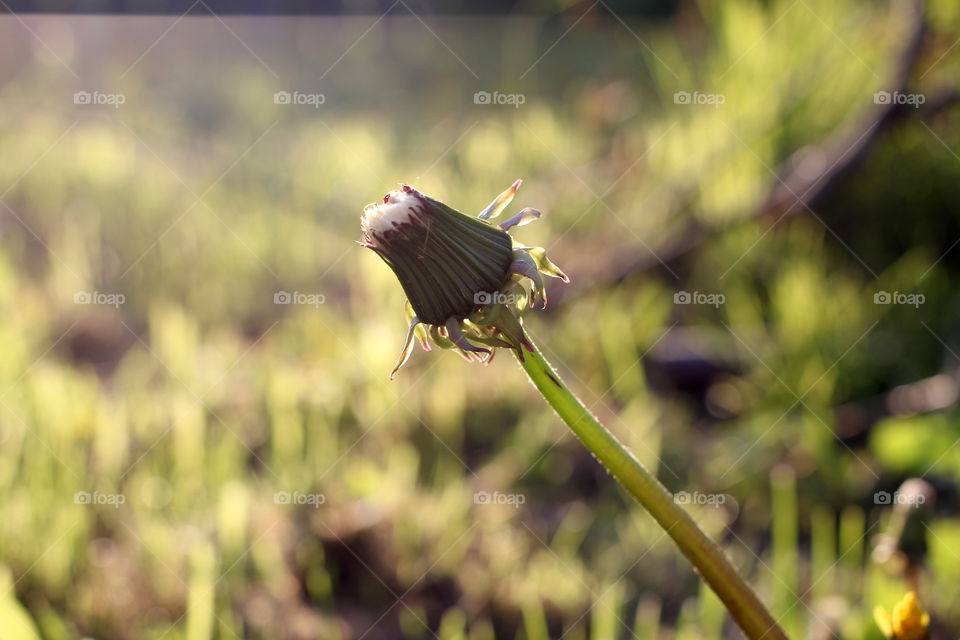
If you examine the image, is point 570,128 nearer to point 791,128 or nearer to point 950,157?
point 791,128

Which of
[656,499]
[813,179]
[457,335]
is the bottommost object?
[656,499]

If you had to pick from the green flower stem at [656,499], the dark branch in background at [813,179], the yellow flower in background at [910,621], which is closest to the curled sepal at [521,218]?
the green flower stem at [656,499]

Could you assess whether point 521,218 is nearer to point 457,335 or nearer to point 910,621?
point 457,335

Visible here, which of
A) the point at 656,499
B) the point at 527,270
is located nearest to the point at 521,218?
the point at 527,270

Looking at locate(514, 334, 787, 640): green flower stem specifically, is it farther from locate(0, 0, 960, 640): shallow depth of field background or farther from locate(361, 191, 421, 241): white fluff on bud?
locate(0, 0, 960, 640): shallow depth of field background

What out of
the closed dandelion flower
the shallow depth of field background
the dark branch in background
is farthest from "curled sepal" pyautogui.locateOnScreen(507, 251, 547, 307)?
the dark branch in background

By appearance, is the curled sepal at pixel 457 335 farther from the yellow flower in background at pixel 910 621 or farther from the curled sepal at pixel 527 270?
the yellow flower in background at pixel 910 621
